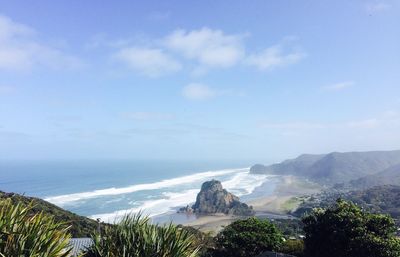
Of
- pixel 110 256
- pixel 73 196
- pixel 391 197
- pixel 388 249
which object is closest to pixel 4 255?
pixel 110 256

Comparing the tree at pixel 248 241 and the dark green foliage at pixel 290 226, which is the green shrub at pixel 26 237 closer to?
the tree at pixel 248 241

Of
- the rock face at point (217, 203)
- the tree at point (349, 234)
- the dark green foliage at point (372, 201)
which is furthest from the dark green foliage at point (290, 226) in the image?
the tree at point (349, 234)

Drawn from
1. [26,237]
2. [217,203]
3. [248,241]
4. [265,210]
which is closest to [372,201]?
[265,210]

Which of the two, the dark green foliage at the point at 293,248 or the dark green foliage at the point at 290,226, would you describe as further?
the dark green foliage at the point at 290,226

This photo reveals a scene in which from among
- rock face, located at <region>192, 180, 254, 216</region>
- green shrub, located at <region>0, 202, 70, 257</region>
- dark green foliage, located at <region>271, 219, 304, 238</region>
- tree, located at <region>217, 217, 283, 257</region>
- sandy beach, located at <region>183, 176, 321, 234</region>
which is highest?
green shrub, located at <region>0, 202, 70, 257</region>

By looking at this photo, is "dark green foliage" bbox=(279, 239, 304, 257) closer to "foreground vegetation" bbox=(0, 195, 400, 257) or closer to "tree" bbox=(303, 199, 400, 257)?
"foreground vegetation" bbox=(0, 195, 400, 257)

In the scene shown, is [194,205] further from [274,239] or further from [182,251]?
[182,251]

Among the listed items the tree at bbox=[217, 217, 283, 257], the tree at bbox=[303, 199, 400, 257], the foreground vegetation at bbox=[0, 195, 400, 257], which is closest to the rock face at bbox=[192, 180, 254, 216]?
the tree at bbox=[217, 217, 283, 257]
